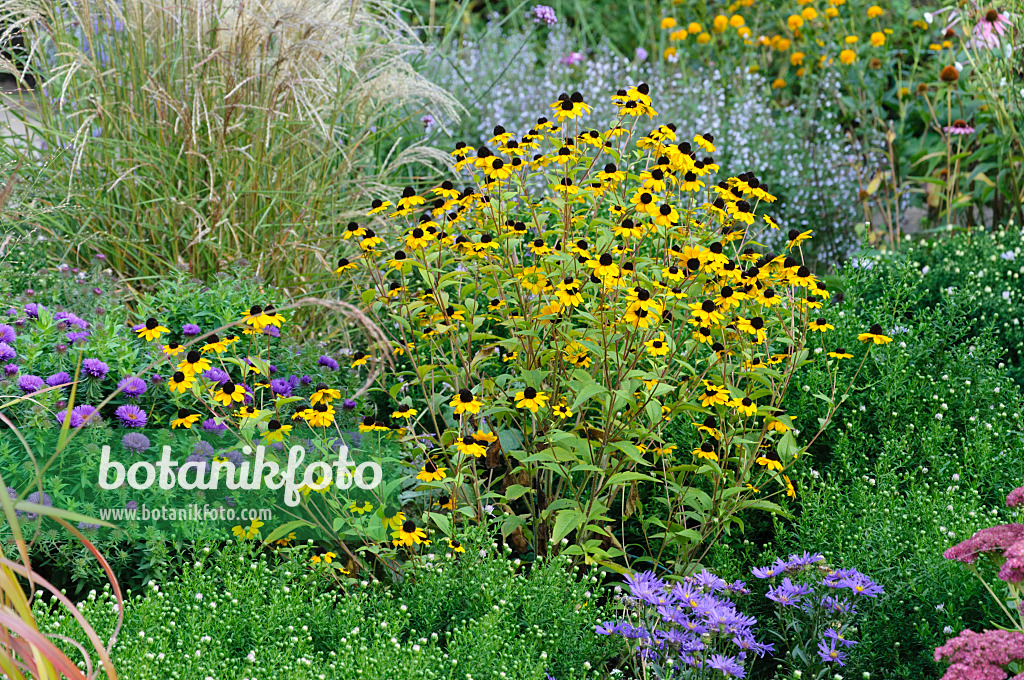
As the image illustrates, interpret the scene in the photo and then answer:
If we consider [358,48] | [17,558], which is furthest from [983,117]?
[17,558]

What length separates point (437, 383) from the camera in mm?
3305

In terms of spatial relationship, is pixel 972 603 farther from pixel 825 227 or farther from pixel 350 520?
pixel 825 227

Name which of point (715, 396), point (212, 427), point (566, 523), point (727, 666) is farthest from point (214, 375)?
point (727, 666)

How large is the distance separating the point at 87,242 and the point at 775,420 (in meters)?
2.95

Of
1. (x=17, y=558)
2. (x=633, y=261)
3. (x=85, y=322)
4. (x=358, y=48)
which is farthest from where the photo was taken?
(x=358, y=48)

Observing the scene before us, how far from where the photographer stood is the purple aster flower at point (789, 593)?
2246 mm

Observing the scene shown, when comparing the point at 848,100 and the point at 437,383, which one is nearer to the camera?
the point at 437,383

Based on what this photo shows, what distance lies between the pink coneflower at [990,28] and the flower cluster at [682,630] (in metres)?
4.52

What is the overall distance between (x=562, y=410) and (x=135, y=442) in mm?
1246

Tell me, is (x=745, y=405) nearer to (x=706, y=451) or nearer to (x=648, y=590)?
(x=706, y=451)

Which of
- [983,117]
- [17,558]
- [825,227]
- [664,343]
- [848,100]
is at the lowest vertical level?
[17,558]

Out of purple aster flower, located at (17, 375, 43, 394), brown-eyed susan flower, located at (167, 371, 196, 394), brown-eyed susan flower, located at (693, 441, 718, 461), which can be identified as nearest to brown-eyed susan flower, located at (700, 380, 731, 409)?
brown-eyed susan flower, located at (693, 441, 718, 461)

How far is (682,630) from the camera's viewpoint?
227 cm

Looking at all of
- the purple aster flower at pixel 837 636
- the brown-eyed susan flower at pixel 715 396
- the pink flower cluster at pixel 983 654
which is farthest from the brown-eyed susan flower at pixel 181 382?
the pink flower cluster at pixel 983 654
